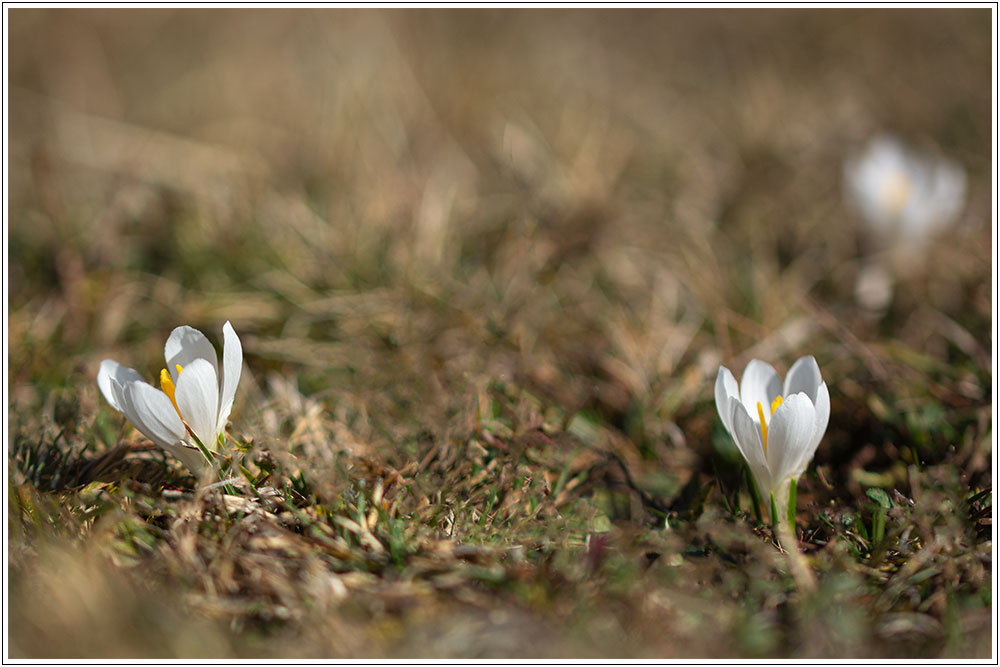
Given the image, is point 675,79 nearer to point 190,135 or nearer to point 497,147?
point 497,147

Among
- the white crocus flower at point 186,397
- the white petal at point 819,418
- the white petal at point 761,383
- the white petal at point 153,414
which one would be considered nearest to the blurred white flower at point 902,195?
the white petal at point 761,383

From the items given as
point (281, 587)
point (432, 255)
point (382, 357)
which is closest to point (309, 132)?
point (432, 255)

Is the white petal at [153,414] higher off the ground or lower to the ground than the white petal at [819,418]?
higher

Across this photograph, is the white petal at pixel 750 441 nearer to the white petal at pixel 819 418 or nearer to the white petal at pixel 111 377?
the white petal at pixel 819 418

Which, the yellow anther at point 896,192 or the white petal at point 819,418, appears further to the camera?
the yellow anther at point 896,192

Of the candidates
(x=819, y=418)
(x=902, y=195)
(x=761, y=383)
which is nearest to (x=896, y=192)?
(x=902, y=195)

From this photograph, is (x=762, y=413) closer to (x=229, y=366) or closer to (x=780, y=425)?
(x=780, y=425)

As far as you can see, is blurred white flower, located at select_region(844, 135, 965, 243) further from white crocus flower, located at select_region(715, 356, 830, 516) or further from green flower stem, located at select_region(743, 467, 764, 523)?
green flower stem, located at select_region(743, 467, 764, 523)
